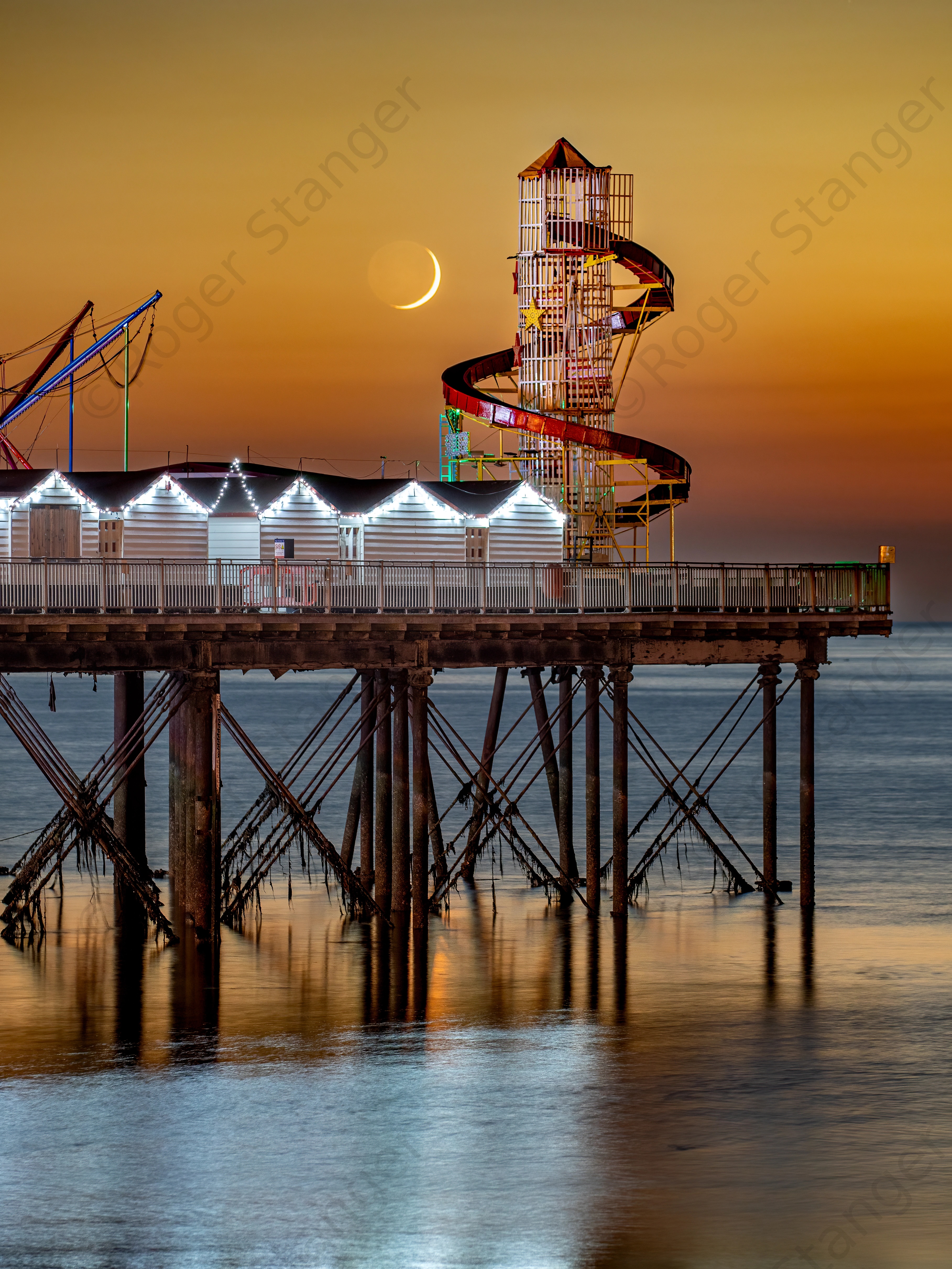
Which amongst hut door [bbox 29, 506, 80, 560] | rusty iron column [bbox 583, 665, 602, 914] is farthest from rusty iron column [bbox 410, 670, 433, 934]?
hut door [bbox 29, 506, 80, 560]

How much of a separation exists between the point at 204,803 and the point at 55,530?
8.13 meters

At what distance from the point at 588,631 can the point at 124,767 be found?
10860 mm

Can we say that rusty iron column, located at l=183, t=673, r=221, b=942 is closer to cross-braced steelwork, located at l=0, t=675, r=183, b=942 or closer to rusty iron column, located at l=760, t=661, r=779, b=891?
cross-braced steelwork, located at l=0, t=675, r=183, b=942

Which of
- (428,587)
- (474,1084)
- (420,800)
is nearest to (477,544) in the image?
(428,587)

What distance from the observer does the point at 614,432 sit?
151 feet

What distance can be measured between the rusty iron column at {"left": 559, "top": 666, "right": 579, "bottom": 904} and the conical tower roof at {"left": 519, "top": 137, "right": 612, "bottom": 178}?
1268cm

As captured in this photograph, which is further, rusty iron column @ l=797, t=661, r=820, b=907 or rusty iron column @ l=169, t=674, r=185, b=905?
rusty iron column @ l=797, t=661, r=820, b=907

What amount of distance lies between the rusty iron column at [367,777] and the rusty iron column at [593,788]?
480 cm

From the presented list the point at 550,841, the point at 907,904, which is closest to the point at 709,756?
the point at 550,841

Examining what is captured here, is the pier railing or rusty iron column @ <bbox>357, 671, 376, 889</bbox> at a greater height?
the pier railing

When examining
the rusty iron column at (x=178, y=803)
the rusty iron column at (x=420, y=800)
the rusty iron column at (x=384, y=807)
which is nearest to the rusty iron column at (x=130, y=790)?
the rusty iron column at (x=178, y=803)

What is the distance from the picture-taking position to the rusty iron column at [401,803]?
125ft

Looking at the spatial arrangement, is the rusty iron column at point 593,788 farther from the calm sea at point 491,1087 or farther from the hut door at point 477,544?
the hut door at point 477,544

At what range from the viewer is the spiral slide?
142ft
